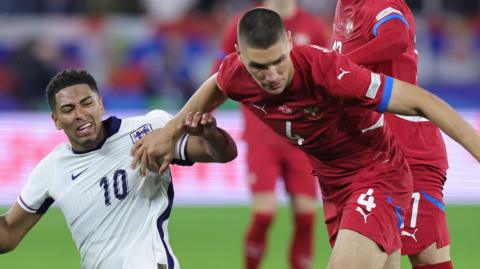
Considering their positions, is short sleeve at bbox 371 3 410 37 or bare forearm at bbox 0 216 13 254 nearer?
bare forearm at bbox 0 216 13 254

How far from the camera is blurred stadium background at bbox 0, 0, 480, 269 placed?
39.7 ft

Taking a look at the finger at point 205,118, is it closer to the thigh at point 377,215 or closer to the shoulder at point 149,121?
the shoulder at point 149,121

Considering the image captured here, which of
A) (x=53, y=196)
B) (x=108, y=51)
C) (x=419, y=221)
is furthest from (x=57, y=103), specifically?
(x=108, y=51)

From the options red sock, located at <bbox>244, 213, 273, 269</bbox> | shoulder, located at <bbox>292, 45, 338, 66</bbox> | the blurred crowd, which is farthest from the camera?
the blurred crowd

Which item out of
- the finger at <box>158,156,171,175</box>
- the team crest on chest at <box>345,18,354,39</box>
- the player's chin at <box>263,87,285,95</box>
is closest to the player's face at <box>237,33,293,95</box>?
the player's chin at <box>263,87,285,95</box>

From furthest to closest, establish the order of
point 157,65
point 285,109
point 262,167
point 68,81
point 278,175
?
point 157,65, point 278,175, point 262,167, point 68,81, point 285,109

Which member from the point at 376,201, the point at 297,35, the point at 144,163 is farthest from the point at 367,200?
the point at 297,35

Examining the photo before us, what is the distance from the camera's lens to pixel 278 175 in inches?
322

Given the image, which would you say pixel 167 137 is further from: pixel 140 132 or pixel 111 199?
pixel 111 199

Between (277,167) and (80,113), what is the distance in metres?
3.34

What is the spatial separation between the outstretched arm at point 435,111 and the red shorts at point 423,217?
3.60ft

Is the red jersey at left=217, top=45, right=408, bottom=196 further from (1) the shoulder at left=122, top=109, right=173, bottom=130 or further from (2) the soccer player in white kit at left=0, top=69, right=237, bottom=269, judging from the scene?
(1) the shoulder at left=122, top=109, right=173, bottom=130

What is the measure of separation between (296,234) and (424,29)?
796 centimetres

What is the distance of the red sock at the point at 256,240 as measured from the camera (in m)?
7.70
